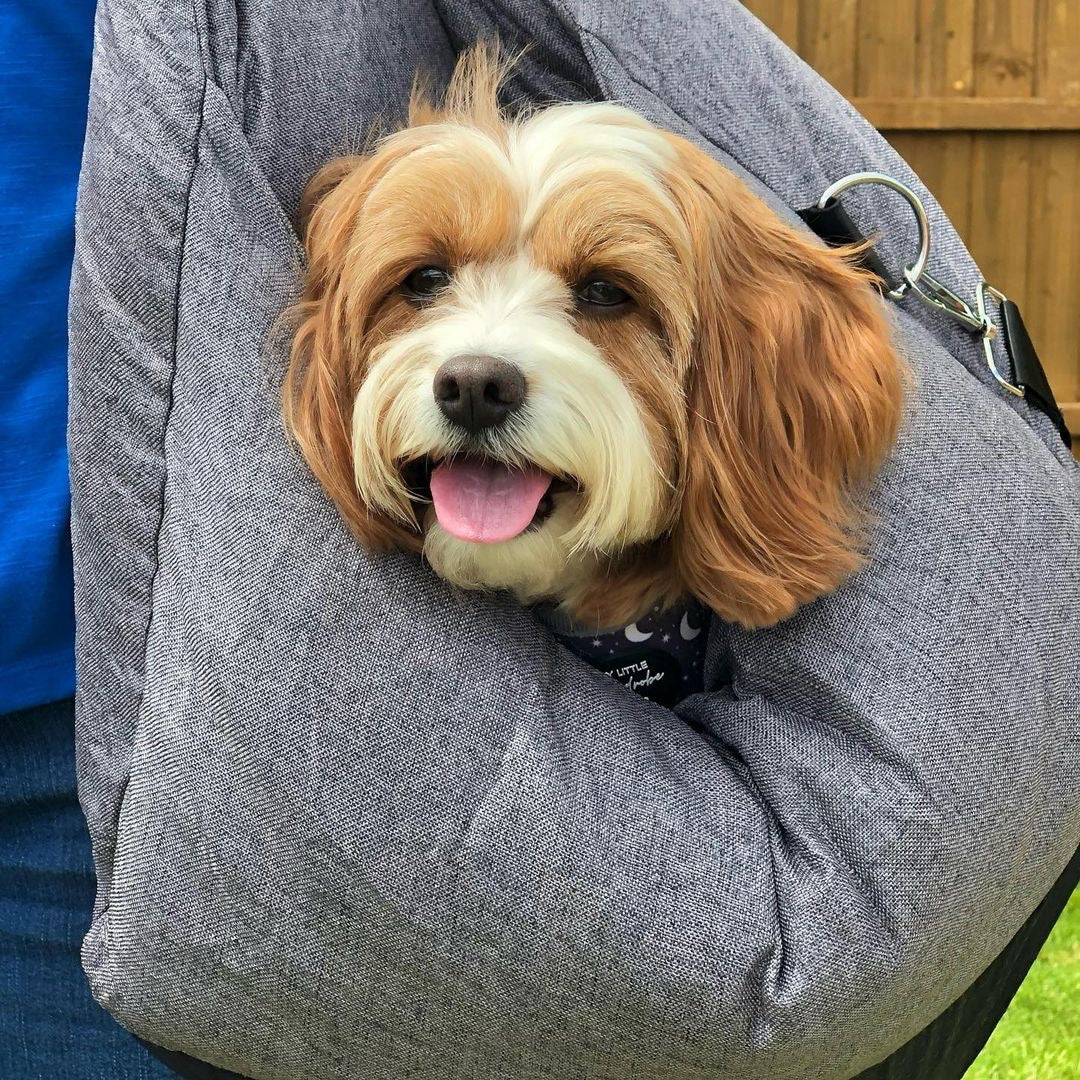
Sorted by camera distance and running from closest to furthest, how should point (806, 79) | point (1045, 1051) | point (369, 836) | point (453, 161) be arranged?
1. point (369, 836)
2. point (453, 161)
3. point (806, 79)
4. point (1045, 1051)

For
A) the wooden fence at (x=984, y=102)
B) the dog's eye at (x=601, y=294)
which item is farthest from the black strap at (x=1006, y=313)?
the wooden fence at (x=984, y=102)

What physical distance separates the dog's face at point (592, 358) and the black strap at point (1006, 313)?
12 centimetres

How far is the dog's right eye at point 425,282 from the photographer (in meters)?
1.55

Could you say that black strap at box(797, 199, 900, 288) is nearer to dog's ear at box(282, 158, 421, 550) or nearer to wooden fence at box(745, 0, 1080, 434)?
dog's ear at box(282, 158, 421, 550)

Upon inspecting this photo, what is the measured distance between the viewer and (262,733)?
130 centimetres

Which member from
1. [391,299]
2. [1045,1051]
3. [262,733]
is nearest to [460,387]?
[391,299]

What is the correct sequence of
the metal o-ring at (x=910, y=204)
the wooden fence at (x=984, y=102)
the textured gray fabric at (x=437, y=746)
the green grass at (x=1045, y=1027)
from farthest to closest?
1. the wooden fence at (x=984, y=102)
2. the green grass at (x=1045, y=1027)
3. the metal o-ring at (x=910, y=204)
4. the textured gray fabric at (x=437, y=746)

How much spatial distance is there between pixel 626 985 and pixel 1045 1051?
1.68 metres

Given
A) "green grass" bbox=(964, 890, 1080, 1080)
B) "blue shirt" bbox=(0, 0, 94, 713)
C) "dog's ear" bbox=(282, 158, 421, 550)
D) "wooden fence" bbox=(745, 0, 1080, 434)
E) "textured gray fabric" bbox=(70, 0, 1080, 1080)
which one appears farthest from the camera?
"wooden fence" bbox=(745, 0, 1080, 434)

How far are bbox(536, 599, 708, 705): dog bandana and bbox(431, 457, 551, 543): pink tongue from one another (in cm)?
26

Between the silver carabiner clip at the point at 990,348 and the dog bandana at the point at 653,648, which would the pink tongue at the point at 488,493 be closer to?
the dog bandana at the point at 653,648

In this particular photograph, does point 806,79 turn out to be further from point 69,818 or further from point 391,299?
point 69,818

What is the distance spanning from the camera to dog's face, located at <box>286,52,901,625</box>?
1450 mm

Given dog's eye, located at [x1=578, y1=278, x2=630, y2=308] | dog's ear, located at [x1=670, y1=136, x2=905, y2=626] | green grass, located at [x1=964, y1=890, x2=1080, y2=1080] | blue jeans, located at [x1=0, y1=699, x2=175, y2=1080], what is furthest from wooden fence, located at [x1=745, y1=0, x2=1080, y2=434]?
blue jeans, located at [x1=0, y1=699, x2=175, y2=1080]
